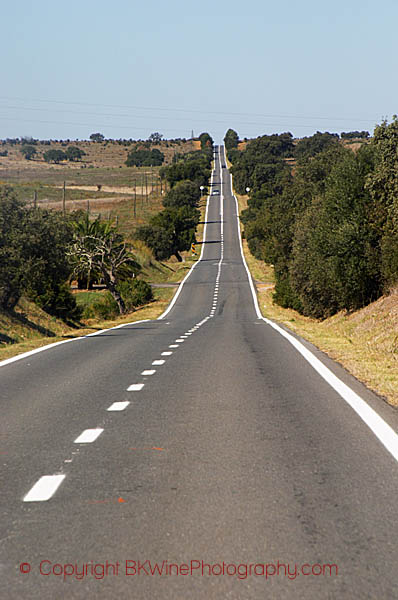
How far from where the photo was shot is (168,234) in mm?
102500

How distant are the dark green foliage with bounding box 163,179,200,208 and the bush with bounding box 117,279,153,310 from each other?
77.1 m

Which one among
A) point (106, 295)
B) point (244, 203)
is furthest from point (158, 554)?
point (244, 203)

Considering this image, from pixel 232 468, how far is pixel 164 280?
74.1 metres

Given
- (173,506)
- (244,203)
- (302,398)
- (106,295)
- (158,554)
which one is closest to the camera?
(158,554)

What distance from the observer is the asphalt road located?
4.09 meters

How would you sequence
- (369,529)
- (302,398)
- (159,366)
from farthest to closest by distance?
(159,366), (302,398), (369,529)

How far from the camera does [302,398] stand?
1012 cm

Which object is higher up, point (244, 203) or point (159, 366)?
point (244, 203)

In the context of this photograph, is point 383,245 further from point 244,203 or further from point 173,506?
point 244,203

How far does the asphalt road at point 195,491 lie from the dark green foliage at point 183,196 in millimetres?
130208

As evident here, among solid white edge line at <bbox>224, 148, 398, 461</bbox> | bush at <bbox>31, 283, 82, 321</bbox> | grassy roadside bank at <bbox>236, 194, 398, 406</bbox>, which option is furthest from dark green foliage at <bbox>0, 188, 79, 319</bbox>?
solid white edge line at <bbox>224, 148, 398, 461</bbox>

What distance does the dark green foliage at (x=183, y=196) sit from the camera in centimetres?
14088

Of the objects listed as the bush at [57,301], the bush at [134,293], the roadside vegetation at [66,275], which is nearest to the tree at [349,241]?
the roadside vegetation at [66,275]

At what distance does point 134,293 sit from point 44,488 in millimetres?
56445
